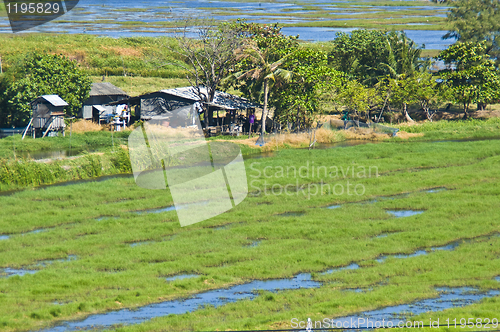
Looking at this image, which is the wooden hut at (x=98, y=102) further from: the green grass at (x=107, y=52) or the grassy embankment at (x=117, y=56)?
the green grass at (x=107, y=52)

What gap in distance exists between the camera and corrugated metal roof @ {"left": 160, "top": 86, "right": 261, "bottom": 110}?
43.4 m

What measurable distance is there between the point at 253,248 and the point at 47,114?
84.1 ft

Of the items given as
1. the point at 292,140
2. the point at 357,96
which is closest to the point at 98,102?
the point at 292,140

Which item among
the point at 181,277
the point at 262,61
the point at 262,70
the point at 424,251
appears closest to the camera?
the point at 181,277

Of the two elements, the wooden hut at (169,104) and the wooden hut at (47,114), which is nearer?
the wooden hut at (47,114)

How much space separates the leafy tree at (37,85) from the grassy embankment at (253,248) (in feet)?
48.5

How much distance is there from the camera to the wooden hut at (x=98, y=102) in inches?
1754

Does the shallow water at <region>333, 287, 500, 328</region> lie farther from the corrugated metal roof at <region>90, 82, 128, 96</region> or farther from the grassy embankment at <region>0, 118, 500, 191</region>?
the corrugated metal roof at <region>90, 82, 128, 96</region>

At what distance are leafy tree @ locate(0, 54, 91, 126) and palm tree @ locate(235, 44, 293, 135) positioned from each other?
1262 cm

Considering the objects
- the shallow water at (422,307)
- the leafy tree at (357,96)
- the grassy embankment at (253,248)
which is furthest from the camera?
the leafy tree at (357,96)

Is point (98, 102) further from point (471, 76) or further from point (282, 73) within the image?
point (471, 76)

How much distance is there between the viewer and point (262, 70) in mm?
40594

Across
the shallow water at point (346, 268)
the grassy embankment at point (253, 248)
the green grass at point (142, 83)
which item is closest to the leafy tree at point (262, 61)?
the grassy embankment at point (253, 248)

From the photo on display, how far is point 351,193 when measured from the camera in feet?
88.0
